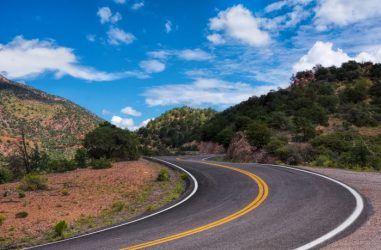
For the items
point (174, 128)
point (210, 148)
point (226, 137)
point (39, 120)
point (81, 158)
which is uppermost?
point (39, 120)

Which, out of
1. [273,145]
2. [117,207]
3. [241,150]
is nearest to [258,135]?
[273,145]

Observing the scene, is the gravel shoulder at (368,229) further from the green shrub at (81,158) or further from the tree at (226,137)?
the tree at (226,137)

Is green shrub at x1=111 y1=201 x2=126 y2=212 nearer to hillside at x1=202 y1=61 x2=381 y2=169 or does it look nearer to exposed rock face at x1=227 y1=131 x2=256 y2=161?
hillside at x1=202 y1=61 x2=381 y2=169

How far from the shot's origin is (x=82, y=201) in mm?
19828

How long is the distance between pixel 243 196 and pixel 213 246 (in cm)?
689

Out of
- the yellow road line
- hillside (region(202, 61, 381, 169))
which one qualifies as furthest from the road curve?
hillside (region(202, 61, 381, 169))

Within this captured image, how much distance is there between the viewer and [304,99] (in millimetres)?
53781

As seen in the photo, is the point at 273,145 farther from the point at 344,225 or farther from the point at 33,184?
the point at 344,225

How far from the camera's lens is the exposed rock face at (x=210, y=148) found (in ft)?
211

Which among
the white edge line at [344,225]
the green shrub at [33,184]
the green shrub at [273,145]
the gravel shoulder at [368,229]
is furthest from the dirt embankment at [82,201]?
the green shrub at [273,145]

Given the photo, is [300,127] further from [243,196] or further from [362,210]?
[362,210]

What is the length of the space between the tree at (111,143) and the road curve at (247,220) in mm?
20000

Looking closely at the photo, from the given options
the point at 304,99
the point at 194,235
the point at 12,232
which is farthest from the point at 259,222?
the point at 304,99

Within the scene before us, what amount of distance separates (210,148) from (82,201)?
50331mm
